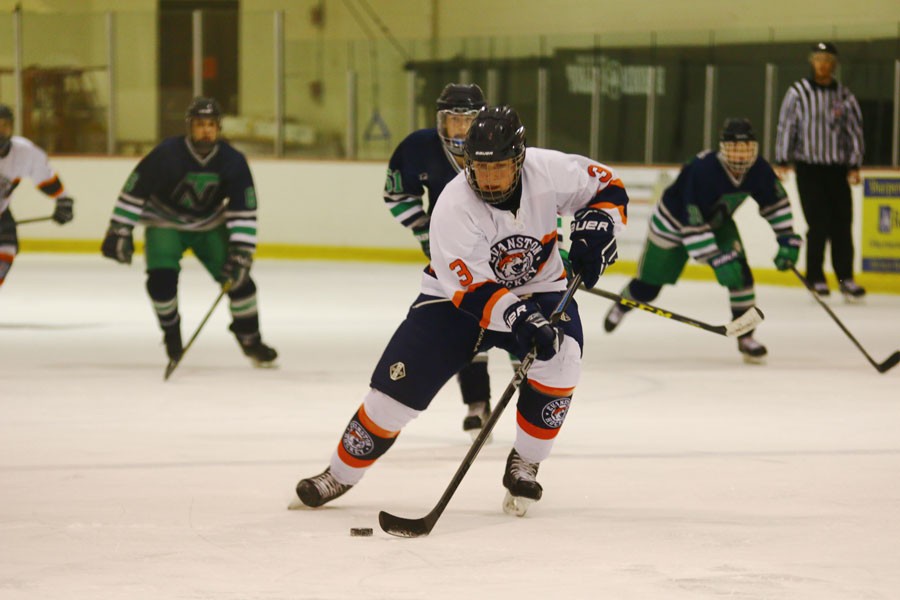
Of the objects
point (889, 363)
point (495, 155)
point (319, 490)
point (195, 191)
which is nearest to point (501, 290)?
point (495, 155)

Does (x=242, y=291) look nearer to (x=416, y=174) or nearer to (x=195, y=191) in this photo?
(x=195, y=191)

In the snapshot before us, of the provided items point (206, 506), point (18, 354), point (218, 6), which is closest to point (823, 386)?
point (206, 506)

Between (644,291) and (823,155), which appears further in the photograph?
(823,155)

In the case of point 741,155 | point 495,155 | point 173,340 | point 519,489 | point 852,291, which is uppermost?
point 495,155

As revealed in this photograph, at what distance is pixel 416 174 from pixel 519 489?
1.58 metres

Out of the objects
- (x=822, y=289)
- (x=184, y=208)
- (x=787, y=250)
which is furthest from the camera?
(x=822, y=289)

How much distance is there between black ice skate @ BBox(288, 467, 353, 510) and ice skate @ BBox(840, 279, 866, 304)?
18.0 feet

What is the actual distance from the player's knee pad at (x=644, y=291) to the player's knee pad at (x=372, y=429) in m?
3.30

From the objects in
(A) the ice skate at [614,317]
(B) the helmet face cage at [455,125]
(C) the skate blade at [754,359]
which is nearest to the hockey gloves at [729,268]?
(C) the skate blade at [754,359]

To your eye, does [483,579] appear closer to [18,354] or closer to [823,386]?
[823,386]

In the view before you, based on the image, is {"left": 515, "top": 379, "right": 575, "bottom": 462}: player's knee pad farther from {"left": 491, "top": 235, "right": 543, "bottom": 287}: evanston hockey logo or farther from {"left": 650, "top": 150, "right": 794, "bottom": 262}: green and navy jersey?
{"left": 650, "top": 150, "right": 794, "bottom": 262}: green and navy jersey

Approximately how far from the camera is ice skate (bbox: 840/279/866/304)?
27.3 ft

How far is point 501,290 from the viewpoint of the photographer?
3111 millimetres

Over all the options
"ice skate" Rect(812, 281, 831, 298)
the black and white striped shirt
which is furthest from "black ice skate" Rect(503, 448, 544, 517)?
the black and white striped shirt
